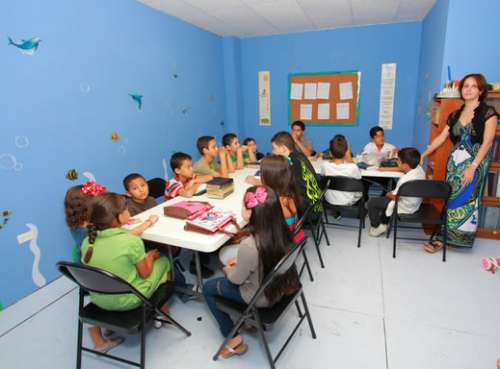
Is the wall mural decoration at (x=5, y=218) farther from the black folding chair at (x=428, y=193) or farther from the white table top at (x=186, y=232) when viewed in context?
the black folding chair at (x=428, y=193)

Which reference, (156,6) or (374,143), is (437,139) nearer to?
(374,143)

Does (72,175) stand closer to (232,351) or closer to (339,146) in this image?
(232,351)

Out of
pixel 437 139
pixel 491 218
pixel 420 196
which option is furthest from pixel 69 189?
pixel 491 218

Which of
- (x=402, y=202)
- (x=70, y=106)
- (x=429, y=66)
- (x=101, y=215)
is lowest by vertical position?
(x=402, y=202)

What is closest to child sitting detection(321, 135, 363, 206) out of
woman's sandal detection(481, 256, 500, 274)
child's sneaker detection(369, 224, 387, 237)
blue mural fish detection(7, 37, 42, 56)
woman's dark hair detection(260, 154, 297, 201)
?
child's sneaker detection(369, 224, 387, 237)

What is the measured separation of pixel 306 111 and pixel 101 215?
411cm

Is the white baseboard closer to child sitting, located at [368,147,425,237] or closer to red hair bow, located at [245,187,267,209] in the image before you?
red hair bow, located at [245,187,267,209]

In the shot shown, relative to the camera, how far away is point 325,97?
16.4ft

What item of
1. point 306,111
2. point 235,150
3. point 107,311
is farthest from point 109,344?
point 306,111

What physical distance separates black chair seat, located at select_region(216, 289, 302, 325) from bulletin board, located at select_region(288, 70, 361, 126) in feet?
12.5

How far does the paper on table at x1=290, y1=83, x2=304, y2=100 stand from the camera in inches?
201

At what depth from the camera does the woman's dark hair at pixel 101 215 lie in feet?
5.52

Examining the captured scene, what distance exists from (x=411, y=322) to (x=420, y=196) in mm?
1136

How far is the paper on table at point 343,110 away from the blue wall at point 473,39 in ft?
6.00
